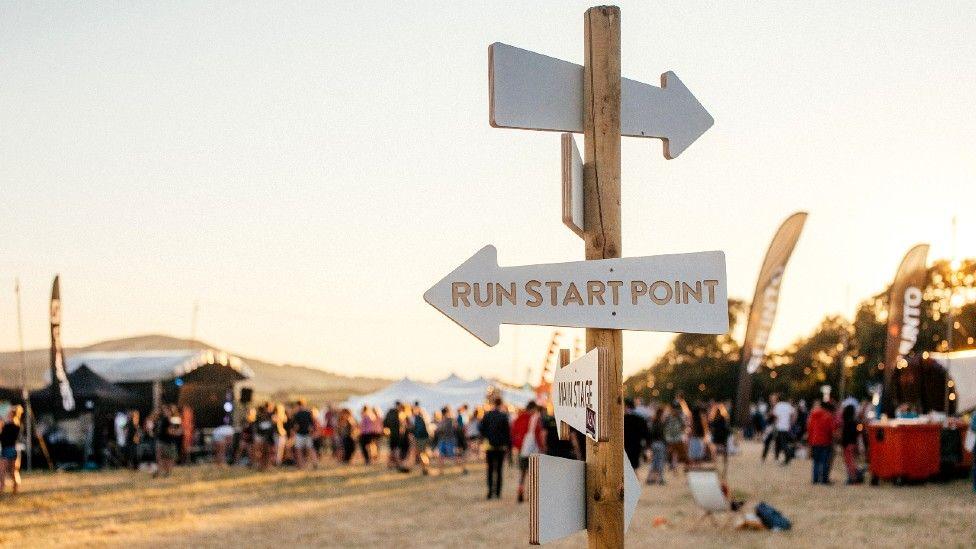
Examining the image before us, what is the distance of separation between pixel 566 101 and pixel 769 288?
62.7ft

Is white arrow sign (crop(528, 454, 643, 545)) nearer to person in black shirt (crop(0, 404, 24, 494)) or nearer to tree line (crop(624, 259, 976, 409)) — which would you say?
person in black shirt (crop(0, 404, 24, 494))

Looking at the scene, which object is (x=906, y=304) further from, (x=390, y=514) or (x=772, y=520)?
(x=390, y=514)

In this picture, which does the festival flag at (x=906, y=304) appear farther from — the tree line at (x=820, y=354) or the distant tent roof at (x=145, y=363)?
the tree line at (x=820, y=354)

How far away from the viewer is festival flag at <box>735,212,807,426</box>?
2200 centimetres

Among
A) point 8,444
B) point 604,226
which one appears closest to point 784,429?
point 8,444

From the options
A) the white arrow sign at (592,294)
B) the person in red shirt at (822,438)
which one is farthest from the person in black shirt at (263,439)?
the white arrow sign at (592,294)

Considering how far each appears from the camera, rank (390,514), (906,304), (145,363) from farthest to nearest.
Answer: (145,363) → (906,304) → (390,514)

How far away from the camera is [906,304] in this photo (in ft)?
74.6

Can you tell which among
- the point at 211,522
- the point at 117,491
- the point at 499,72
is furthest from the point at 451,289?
the point at 117,491

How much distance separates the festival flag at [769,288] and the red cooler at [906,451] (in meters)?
3.56

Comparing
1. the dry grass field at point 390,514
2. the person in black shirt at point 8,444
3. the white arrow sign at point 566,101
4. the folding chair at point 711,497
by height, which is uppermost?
the white arrow sign at point 566,101

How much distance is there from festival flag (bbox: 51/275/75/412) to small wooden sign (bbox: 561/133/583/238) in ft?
77.6

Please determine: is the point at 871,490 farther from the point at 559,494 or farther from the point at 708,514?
the point at 559,494

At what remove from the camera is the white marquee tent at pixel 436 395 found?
133ft
